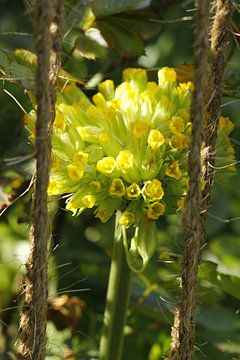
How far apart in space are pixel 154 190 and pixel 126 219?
0.12 feet

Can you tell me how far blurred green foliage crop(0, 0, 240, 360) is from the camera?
821mm

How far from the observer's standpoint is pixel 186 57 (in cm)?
124

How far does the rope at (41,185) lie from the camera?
571 millimetres

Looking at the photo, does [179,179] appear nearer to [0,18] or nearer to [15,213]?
[15,213]

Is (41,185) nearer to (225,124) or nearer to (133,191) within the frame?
(133,191)

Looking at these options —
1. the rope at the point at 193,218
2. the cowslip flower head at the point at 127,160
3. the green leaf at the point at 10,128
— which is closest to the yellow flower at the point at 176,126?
the cowslip flower head at the point at 127,160

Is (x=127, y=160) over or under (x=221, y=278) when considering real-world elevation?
over

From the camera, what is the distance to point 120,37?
0.85 metres

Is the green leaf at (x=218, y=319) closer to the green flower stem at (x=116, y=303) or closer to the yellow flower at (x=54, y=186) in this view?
the green flower stem at (x=116, y=303)

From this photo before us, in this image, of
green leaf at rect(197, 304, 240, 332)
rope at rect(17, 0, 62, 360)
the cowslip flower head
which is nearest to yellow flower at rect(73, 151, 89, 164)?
the cowslip flower head

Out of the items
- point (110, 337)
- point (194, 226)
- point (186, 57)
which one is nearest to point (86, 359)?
point (110, 337)

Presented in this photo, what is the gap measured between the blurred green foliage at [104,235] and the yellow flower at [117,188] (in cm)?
6

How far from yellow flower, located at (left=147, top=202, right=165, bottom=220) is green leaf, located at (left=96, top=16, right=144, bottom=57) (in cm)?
21

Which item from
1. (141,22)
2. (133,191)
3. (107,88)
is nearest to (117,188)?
(133,191)
